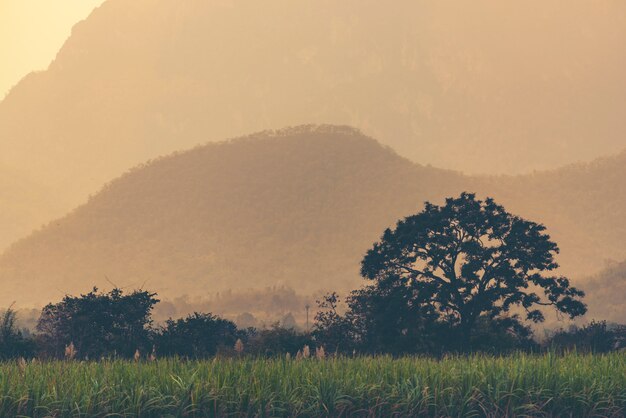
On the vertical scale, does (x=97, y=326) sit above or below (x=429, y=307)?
below

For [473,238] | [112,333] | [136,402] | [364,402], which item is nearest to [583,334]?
[473,238]

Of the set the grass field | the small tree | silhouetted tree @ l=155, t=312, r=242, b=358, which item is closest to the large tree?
silhouetted tree @ l=155, t=312, r=242, b=358

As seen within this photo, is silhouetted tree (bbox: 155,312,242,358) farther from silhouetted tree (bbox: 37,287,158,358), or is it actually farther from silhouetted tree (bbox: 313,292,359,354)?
silhouetted tree (bbox: 313,292,359,354)

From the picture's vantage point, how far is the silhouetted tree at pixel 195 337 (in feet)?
167

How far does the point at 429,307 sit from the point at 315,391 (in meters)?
28.8

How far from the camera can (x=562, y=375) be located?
22953 mm

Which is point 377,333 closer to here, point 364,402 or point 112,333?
point 112,333

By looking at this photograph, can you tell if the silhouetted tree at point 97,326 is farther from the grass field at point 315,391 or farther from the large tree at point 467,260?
the grass field at point 315,391

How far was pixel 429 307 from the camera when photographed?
49.2m

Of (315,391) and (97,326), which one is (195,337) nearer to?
(97,326)

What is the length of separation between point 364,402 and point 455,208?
104ft

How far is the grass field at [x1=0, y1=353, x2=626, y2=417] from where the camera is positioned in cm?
1980

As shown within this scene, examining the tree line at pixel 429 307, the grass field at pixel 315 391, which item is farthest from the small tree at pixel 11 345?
the grass field at pixel 315 391

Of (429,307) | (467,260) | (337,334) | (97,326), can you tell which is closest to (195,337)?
(97,326)
